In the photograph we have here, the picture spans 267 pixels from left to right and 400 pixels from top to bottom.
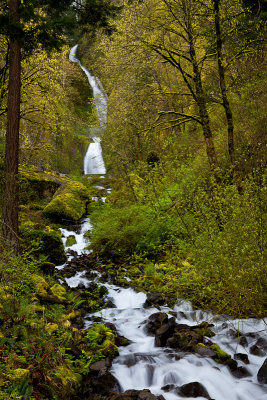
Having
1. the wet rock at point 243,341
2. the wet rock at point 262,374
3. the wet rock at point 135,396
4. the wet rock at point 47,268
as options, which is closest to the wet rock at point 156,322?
the wet rock at point 243,341

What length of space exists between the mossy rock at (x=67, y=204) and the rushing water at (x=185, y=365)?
8002mm

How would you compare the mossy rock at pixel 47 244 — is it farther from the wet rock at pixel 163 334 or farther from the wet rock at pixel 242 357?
the wet rock at pixel 242 357

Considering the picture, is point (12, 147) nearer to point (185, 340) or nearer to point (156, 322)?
point (156, 322)

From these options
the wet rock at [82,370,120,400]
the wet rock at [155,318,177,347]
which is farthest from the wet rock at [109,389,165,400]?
the wet rock at [155,318,177,347]

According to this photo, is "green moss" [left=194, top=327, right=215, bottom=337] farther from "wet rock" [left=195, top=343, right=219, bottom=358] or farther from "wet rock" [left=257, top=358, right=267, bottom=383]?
"wet rock" [left=257, top=358, right=267, bottom=383]

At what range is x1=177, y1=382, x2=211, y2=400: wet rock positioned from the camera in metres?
3.87

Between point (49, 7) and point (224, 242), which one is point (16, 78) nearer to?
point (49, 7)

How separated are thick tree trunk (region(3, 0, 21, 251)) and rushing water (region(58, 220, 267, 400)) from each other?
2853 millimetres

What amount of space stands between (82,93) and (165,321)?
33916mm

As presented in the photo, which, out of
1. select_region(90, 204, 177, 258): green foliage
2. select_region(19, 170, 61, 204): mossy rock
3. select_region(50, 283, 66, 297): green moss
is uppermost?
select_region(19, 170, 61, 204): mossy rock

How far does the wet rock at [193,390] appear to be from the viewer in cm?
387

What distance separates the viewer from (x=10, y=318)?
4.09m

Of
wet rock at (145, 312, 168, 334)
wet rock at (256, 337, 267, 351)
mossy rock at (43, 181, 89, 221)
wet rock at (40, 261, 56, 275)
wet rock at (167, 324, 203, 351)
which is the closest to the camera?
wet rock at (256, 337, 267, 351)

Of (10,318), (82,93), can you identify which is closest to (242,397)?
(10,318)
